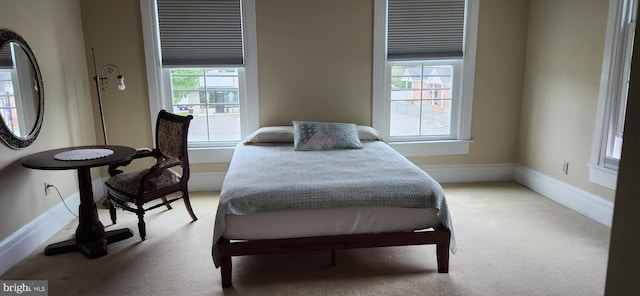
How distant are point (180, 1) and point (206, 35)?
1.25 feet

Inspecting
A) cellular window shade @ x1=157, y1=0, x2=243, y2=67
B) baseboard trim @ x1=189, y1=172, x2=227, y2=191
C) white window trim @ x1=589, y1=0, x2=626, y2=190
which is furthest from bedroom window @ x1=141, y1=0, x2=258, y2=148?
white window trim @ x1=589, y1=0, x2=626, y2=190

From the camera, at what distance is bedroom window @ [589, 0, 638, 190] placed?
3.02 meters

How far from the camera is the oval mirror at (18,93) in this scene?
104 inches

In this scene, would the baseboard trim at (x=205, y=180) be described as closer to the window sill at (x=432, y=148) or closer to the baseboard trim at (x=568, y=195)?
the window sill at (x=432, y=148)

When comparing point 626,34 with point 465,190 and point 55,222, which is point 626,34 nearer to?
point 465,190

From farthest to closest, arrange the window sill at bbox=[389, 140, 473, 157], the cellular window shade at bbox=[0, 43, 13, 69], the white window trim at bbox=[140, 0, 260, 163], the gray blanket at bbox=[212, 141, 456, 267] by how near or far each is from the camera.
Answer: the window sill at bbox=[389, 140, 473, 157], the white window trim at bbox=[140, 0, 260, 163], the cellular window shade at bbox=[0, 43, 13, 69], the gray blanket at bbox=[212, 141, 456, 267]

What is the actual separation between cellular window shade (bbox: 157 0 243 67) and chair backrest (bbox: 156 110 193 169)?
0.81m

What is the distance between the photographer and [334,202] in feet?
7.62

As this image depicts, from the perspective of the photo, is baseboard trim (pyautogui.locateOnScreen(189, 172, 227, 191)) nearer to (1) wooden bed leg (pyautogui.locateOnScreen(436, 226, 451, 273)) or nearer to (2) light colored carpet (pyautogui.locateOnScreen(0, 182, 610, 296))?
(2) light colored carpet (pyautogui.locateOnScreen(0, 182, 610, 296))

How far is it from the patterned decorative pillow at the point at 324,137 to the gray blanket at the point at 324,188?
0.60 meters

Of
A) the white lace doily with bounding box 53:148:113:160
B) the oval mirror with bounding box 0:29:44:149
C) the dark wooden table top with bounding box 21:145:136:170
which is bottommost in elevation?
the dark wooden table top with bounding box 21:145:136:170

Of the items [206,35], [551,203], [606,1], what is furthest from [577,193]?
[206,35]

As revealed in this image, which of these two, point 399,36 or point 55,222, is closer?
point 55,222

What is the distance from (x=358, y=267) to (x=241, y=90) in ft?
7.54
